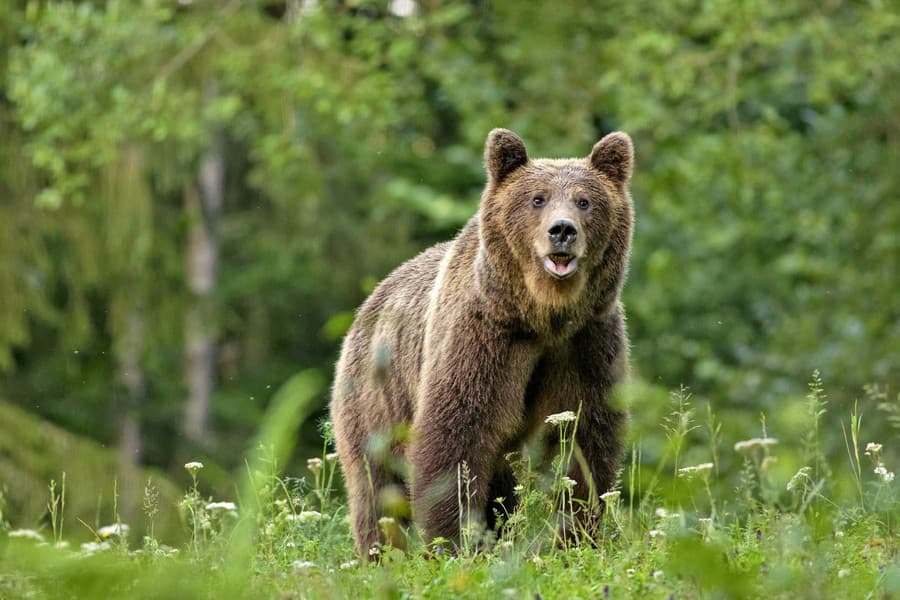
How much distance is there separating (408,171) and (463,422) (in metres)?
12.7

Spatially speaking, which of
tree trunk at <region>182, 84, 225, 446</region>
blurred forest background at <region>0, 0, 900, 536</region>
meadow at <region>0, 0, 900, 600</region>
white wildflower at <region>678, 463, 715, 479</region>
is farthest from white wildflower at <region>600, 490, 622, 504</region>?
tree trunk at <region>182, 84, 225, 446</region>

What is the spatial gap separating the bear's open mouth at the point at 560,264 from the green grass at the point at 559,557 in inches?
25.2

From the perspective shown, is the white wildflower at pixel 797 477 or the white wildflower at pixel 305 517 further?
the white wildflower at pixel 305 517

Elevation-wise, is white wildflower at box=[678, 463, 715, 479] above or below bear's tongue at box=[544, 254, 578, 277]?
below

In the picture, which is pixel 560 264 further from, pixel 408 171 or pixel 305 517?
pixel 408 171

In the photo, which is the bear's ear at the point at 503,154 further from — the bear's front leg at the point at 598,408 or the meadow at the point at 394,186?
the meadow at the point at 394,186

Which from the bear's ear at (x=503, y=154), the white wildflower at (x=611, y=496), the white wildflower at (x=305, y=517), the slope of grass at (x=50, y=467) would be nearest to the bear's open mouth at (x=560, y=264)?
the bear's ear at (x=503, y=154)

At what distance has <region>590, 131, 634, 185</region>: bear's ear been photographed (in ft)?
21.0

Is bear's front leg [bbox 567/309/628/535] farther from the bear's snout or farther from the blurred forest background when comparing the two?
the blurred forest background

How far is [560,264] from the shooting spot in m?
5.90

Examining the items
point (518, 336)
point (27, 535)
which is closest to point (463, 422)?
point (518, 336)

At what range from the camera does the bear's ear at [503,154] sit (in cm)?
636

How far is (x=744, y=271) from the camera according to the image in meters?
17.3

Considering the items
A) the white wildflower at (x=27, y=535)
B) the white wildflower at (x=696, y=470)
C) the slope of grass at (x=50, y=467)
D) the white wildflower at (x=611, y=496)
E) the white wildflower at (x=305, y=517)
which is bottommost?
the slope of grass at (x=50, y=467)
